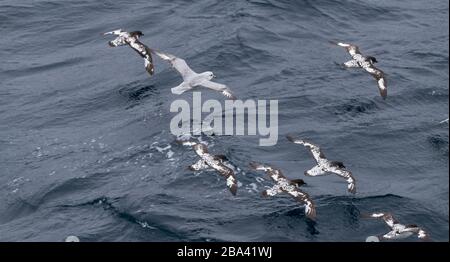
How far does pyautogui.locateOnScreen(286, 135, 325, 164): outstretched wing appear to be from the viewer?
36.8 m

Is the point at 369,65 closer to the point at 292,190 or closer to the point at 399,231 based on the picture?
the point at 292,190

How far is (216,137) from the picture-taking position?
39844 mm

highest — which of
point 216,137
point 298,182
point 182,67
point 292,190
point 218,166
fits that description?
point 182,67

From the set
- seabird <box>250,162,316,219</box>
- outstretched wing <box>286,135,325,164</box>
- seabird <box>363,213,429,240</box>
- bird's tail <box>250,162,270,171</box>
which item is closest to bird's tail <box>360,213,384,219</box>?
seabird <box>363,213,429,240</box>

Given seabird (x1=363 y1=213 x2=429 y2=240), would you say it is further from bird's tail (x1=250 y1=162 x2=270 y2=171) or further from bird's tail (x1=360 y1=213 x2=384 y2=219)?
bird's tail (x1=250 y1=162 x2=270 y2=171)

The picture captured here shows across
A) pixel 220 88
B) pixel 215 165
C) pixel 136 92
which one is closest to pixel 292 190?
pixel 215 165

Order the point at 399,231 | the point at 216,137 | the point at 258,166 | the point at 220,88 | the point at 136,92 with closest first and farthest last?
the point at 399,231, the point at 258,166, the point at 216,137, the point at 220,88, the point at 136,92

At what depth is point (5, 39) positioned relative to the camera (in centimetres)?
4975

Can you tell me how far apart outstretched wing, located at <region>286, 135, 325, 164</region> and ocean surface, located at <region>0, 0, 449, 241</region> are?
494 millimetres

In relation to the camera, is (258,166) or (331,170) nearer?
(331,170)

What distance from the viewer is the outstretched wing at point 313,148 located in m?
36.8

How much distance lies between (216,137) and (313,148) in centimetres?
446
